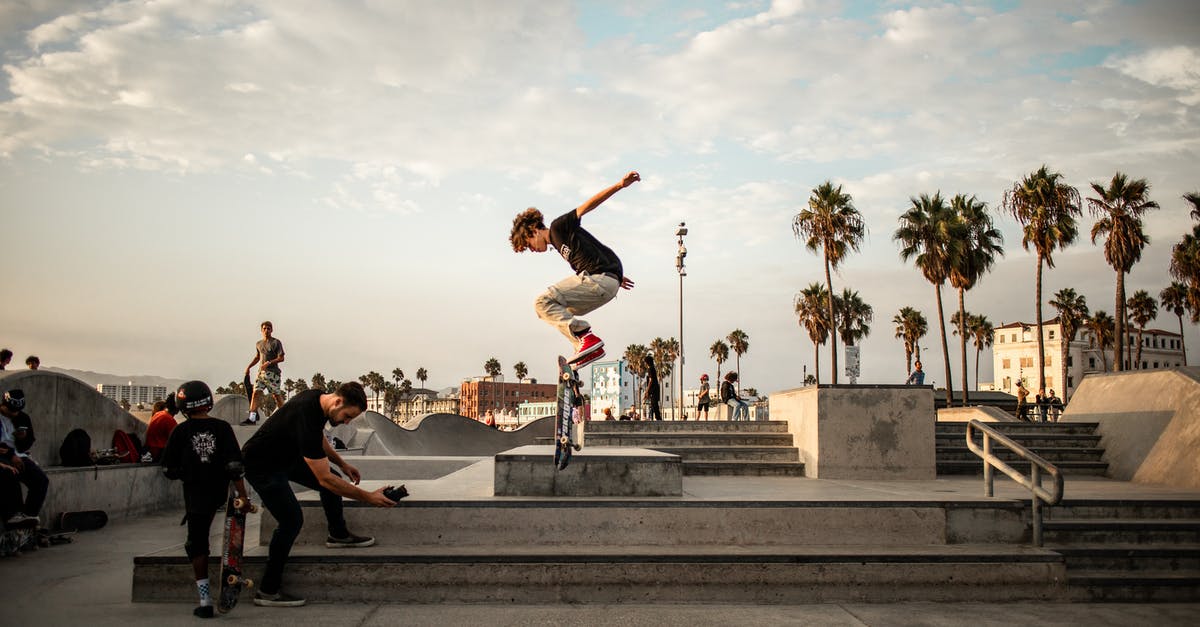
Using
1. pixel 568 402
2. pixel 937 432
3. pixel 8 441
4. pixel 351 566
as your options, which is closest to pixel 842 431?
pixel 937 432

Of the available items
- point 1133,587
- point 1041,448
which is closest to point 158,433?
point 1133,587

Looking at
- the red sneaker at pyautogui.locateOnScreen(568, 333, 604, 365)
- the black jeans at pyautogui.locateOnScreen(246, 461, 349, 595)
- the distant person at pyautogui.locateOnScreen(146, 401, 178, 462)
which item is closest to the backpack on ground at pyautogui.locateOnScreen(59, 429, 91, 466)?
the distant person at pyautogui.locateOnScreen(146, 401, 178, 462)

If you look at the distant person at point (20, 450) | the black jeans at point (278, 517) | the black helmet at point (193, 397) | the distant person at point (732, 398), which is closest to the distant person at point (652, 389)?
the distant person at point (732, 398)

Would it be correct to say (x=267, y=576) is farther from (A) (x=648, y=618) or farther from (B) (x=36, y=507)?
(B) (x=36, y=507)

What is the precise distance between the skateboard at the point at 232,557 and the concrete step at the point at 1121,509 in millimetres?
7118

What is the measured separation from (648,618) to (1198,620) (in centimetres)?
406

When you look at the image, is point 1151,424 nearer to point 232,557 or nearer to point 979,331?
point 232,557

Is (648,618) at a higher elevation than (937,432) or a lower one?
lower

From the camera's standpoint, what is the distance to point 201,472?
5363mm

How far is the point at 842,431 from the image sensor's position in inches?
436

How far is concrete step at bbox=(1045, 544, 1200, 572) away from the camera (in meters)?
6.77

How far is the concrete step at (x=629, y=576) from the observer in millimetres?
5844

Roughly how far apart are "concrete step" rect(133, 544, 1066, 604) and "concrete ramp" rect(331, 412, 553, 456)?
17.6m

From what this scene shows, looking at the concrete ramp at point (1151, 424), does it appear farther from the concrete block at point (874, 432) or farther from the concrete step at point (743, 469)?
the concrete step at point (743, 469)
